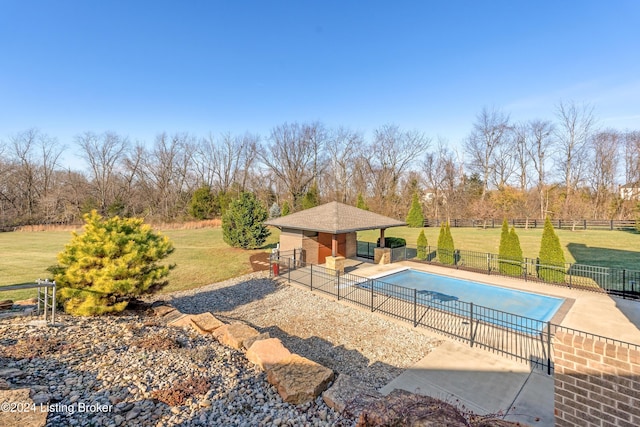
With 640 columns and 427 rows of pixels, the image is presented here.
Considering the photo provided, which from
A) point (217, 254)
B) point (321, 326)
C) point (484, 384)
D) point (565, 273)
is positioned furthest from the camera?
point (217, 254)

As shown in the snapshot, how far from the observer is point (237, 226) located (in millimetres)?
20641

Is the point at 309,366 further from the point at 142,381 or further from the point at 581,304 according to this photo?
the point at 581,304

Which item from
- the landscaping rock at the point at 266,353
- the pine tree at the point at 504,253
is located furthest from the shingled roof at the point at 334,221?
the landscaping rock at the point at 266,353

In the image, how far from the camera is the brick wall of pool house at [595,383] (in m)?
2.70

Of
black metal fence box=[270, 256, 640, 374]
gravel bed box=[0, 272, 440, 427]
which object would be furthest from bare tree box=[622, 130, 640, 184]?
gravel bed box=[0, 272, 440, 427]

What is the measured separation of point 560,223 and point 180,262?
36.0 metres

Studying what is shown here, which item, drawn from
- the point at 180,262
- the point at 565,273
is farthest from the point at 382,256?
the point at 180,262

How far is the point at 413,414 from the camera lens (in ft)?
8.59

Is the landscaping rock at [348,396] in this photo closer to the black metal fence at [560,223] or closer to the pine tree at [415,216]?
the black metal fence at [560,223]

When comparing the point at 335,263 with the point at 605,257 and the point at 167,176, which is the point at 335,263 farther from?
the point at 167,176

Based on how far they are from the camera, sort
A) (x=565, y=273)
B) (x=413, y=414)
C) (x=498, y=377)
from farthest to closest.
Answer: (x=565, y=273) < (x=498, y=377) < (x=413, y=414)

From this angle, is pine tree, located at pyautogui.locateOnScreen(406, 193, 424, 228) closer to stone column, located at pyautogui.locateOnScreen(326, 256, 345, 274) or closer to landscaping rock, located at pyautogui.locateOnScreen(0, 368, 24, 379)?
stone column, located at pyautogui.locateOnScreen(326, 256, 345, 274)

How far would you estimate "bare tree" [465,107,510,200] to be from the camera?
3833cm

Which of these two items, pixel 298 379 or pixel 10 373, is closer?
pixel 10 373
